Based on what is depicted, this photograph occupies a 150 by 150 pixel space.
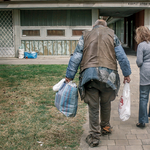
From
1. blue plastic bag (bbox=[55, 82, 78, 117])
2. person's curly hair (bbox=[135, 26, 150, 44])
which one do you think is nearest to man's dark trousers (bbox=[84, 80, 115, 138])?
blue plastic bag (bbox=[55, 82, 78, 117])

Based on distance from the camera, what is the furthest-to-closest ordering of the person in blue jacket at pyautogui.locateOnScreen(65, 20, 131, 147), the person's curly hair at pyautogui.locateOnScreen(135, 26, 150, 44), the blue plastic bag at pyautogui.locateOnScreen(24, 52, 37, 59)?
the blue plastic bag at pyautogui.locateOnScreen(24, 52, 37, 59) < the person's curly hair at pyautogui.locateOnScreen(135, 26, 150, 44) < the person in blue jacket at pyautogui.locateOnScreen(65, 20, 131, 147)

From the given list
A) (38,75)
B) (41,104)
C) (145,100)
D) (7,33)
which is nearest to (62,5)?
(7,33)

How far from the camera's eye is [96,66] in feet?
10.5

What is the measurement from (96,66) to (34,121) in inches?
69.0

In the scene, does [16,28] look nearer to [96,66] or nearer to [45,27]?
[45,27]

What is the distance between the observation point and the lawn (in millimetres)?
3463

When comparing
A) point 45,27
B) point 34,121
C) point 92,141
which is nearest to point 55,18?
point 45,27

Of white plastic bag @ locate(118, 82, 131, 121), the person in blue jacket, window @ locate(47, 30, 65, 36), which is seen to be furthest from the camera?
window @ locate(47, 30, 65, 36)

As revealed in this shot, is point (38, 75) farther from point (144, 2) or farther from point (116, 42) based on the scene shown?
point (144, 2)

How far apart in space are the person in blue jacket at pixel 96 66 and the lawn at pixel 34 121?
1.68ft

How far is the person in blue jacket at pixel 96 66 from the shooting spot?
126 inches

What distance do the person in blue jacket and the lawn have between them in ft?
1.68

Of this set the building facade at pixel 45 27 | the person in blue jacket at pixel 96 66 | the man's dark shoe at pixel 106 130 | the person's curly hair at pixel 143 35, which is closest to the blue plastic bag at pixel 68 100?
the person in blue jacket at pixel 96 66

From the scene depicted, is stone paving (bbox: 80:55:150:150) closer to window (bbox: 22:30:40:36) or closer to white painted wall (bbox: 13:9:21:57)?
window (bbox: 22:30:40:36)
